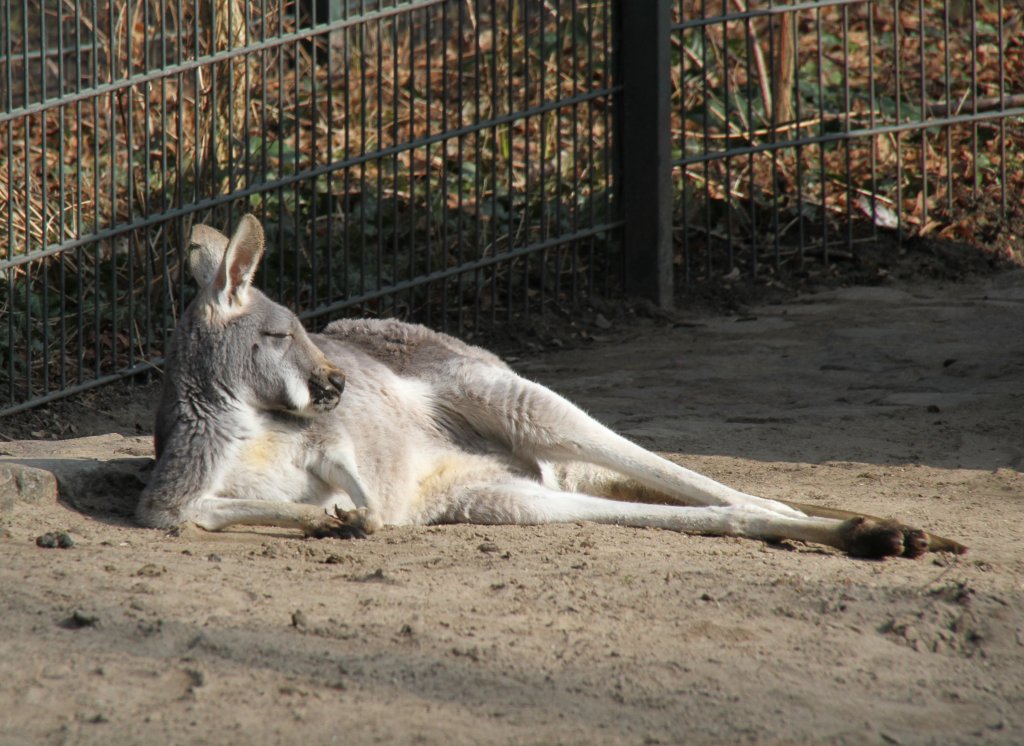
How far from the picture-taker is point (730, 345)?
6.75 metres

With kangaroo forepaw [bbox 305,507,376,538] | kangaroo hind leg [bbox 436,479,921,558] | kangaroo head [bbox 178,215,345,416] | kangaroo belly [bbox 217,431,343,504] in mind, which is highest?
kangaroo head [bbox 178,215,345,416]

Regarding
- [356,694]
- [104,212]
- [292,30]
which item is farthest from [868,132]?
[356,694]

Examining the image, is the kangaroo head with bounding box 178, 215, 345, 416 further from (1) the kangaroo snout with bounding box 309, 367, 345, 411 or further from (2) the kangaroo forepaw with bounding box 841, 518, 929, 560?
(2) the kangaroo forepaw with bounding box 841, 518, 929, 560

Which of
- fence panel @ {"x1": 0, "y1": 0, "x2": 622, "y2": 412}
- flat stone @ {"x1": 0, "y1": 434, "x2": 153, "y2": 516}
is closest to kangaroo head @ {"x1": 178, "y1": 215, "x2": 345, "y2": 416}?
flat stone @ {"x1": 0, "y1": 434, "x2": 153, "y2": 516}

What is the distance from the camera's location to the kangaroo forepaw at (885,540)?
141 inches

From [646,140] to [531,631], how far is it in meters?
4.61

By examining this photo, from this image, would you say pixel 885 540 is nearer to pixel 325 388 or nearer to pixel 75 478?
pixel 325 388

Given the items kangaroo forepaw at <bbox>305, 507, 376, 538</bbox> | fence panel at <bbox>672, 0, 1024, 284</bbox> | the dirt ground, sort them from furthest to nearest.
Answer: fence panel at <bbox>672, 0, 1024, 284</bbox> → kangaroo forepaw at <bbox>305, 507, 376, 538</bbox> → the dirt ground

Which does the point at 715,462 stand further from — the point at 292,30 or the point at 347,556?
the point at 292,30

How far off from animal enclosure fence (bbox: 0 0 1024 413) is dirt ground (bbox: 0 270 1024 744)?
7.21ft

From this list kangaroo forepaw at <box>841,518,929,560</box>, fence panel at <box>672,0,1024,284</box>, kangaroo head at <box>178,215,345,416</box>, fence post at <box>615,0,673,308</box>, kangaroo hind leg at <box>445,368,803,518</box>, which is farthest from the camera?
fence panel at <box>672,0,1024,284</box>

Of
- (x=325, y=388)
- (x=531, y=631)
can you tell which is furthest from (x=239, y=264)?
(x=531, y=631)

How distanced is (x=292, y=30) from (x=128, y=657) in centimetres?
408

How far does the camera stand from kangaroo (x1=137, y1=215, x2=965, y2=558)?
376 centimetres
